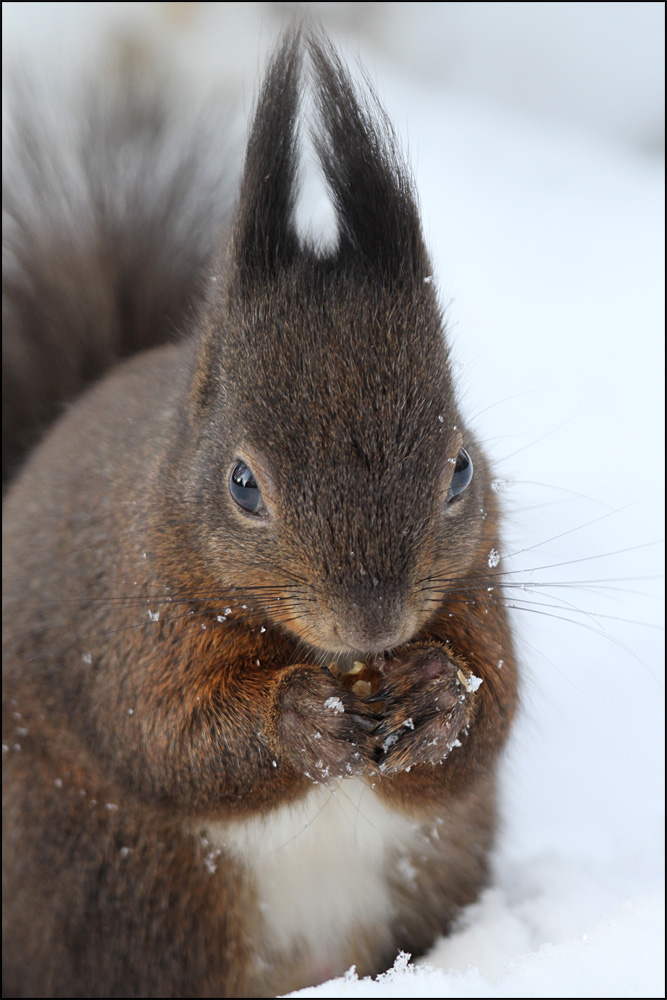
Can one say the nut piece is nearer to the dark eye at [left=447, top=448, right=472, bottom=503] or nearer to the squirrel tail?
the dark eye at [left=447, top=448, right=472, bottom=503]

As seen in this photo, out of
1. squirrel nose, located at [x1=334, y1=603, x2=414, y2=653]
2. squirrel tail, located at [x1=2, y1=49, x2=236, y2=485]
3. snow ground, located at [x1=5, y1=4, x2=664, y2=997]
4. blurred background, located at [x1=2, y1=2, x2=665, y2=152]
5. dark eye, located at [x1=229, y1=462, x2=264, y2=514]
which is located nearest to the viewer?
squirrel nose, located at [x1=334, y1=603, x2=414, y2=653]

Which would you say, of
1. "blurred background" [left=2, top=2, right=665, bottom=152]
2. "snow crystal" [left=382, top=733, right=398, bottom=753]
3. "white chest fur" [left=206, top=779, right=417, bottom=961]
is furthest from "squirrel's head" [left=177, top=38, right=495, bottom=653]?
"blurred background" [left=2, top=2, right=665, bottom=152]

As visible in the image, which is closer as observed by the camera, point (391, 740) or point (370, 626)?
point (370, 626)

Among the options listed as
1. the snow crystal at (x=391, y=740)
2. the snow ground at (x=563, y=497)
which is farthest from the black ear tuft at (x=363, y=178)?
the snow crystal at (x=391, y=740)

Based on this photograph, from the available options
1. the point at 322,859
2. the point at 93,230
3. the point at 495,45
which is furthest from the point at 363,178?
the point at 495,45

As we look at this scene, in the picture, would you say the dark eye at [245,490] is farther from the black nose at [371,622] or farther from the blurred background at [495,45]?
A: the blurred background at [495,45]

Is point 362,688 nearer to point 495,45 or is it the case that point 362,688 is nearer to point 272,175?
point 272,175
